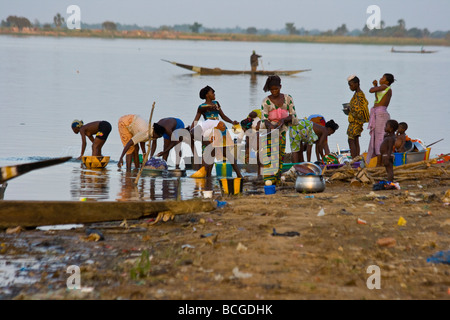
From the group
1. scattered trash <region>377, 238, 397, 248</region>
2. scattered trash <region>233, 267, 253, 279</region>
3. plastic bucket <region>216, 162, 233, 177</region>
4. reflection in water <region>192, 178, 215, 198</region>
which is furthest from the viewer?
plastic bucket <region>216, 162, 233, 177</region>

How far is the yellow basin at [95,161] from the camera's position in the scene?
10445 mm

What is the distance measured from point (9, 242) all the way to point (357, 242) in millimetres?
2711

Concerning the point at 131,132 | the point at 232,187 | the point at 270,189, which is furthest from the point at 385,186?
the point at 131,132

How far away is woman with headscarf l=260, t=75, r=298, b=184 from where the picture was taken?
8.08m

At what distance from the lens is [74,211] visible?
238 inches

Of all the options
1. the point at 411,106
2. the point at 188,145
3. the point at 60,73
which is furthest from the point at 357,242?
the point at 60,73

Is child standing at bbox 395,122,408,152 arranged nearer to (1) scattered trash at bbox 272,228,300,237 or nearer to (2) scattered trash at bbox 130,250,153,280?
(1) scattered trash at bbox 272,228,300,237

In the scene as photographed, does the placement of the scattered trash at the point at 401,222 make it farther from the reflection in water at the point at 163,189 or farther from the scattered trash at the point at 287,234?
the reflection in water at the point at 163,189

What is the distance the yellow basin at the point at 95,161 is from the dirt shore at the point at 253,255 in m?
4.17

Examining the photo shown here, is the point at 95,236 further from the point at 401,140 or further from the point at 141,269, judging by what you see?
the point at 401,140

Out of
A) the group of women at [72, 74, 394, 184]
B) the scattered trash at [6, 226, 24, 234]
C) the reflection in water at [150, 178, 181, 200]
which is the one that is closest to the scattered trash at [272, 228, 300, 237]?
the scattered trash at [6, 226, 24, 234]

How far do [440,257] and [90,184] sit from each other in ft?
17.9

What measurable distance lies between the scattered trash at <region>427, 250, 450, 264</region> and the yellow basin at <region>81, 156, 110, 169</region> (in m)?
6.45
